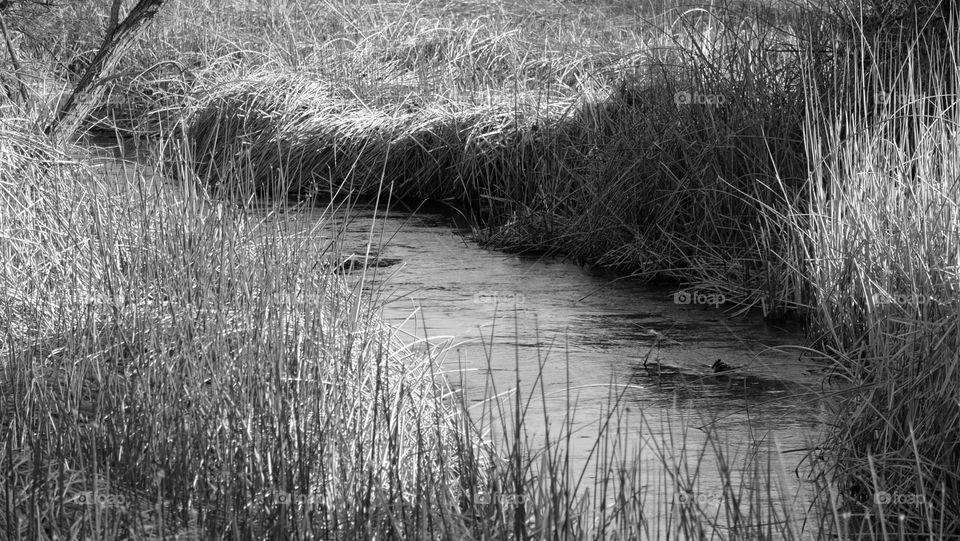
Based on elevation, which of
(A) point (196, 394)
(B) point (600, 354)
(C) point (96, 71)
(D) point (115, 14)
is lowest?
(B) point (600, 354)

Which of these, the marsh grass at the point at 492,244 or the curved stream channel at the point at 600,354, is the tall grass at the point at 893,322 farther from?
the curved stream channel at the point at 600,354

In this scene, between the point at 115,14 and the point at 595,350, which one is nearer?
the point at 595,350

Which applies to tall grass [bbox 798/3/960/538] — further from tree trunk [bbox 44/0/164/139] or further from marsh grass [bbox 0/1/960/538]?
tree trunk [bbox 44/0/164/139]

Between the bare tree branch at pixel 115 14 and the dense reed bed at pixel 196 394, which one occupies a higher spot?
the bare tree branch at pixel 115 14

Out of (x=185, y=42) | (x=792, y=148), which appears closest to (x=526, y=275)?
(x=792, y=148)

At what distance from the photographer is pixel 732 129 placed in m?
7.43

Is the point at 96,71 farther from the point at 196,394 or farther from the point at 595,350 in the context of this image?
the point at 196,394

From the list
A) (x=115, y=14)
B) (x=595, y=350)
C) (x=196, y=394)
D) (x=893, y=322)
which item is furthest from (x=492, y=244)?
(x=196, y=394)

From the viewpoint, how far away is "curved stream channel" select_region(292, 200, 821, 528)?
4.74 metres

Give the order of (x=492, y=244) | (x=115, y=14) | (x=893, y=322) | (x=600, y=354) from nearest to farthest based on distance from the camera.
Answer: (x=893, y=322) → (x=600, y=354) → (x=115, y=14) → (x=492, y=244)

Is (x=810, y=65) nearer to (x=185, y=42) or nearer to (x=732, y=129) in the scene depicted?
(x=732, y=129)

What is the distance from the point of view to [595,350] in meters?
6.09

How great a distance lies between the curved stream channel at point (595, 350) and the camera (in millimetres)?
4738

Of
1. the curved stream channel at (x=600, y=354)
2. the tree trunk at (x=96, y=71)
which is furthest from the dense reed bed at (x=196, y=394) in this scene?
the tree trunk at (x=96, y=71)
